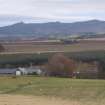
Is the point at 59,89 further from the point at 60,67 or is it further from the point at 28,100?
the point at 60,67

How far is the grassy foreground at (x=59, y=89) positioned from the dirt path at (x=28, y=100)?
1.40 meters

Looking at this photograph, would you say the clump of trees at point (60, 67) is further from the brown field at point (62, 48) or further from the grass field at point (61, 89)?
the brown field at point (62, 48)

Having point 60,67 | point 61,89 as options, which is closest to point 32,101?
point 61,89

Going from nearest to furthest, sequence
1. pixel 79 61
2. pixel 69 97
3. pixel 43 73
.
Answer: pixel 69 97
pixel 43 73
pixel 79 61

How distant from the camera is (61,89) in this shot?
30.6 meters

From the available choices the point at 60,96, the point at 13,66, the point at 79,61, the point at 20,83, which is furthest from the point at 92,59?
the point at 60,96

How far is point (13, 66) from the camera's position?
62938mm

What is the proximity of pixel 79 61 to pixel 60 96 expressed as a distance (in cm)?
3093

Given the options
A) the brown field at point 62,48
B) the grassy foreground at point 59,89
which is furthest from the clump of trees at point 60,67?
the brown field at point 62,48

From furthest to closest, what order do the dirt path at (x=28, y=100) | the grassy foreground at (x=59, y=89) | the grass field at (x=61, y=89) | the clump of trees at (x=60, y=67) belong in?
the clump of trees at (x=60, y=67) < the grassy foreground at (x=59, y=89) < the grass field at (x=61, y=89) < the dirt path at (x=28, y=100)

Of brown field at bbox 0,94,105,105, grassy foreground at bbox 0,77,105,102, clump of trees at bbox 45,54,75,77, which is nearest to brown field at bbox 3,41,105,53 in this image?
clump of trees at bbox 45,54,75,77

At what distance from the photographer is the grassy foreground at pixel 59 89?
2818 centimetres

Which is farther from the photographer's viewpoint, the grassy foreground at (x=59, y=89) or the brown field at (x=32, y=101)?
the grassy foreground at (x=59, y=89)

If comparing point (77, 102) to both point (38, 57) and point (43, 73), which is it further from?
point (38, 57)
